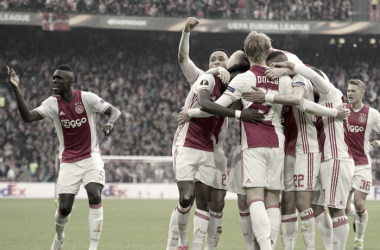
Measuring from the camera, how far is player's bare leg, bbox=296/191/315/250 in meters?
6.81

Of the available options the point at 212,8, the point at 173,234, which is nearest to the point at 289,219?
the point at 173,234

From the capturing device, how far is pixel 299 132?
22.7 feet

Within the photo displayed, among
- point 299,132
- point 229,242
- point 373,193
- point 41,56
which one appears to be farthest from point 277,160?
point 41,56

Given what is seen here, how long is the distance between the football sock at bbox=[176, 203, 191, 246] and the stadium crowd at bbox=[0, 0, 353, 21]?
90.3 feet

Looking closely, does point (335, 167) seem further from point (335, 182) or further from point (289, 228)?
point (289, 228)

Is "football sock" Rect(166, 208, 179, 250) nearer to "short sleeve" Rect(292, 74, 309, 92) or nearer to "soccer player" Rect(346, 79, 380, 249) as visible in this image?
"short sleeve" Rect(292, 74, 309, 92)

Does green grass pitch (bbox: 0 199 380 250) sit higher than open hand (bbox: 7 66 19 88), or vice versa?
open hand (bbox: 7 66 19 88)

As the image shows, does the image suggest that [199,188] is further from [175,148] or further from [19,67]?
[19,67]

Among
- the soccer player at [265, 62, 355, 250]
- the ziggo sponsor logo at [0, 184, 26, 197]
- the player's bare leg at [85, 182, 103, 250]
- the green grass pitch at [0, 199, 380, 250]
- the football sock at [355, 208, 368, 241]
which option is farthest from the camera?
the ziggo sponsor logo at [0, 184, 26, 197]

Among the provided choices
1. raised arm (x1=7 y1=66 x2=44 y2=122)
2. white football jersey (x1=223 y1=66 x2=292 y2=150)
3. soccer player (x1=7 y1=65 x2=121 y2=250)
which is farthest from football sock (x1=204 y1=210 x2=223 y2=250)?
raised arm (x1=7 y1=66 x2=44 y2=122)

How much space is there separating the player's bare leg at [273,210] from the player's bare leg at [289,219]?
Answer: 1.57ft

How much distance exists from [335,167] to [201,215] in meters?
1.68

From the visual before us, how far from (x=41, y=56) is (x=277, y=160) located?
99.8ft

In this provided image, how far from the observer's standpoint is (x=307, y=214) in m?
6.88
